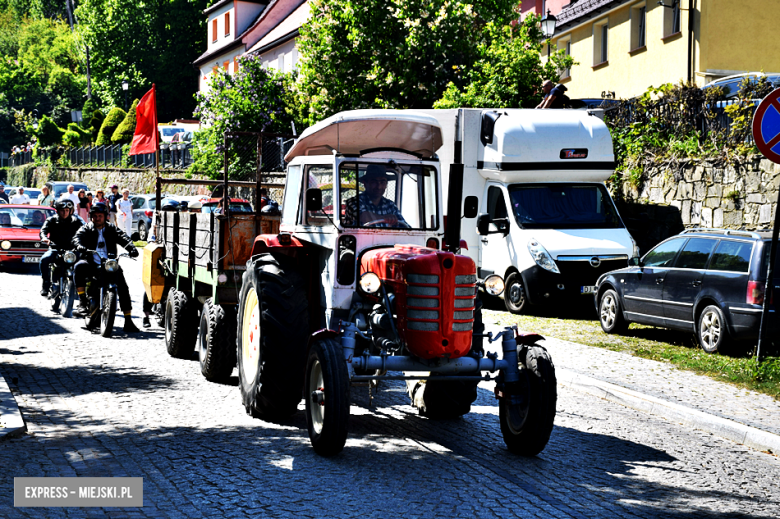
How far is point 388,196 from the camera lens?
8242mm

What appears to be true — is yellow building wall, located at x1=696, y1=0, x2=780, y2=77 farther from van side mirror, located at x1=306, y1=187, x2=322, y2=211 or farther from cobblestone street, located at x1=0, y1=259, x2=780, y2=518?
van side mirror, located at x1=306, y1=187, x2=322, y2=211

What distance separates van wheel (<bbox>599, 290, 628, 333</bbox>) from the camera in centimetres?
1451

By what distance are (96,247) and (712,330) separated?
8.49m

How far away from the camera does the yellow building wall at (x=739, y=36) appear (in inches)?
1069

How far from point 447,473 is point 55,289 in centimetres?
1101

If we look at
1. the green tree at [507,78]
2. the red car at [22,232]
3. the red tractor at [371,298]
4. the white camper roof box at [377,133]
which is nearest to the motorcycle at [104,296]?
the red tractor at [371,298]

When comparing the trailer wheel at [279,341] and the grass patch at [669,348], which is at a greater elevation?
the trailer wheel at [279,341]

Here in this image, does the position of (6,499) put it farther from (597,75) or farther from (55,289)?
(597,75)

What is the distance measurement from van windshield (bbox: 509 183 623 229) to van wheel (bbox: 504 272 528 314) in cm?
92

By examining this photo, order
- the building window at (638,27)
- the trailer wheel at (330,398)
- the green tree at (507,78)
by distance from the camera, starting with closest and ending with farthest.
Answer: the trailer wheel at (330,398) < the green tree at (507,78) < the building window at (638,27)

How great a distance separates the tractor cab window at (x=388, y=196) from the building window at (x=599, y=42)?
89.5 feet

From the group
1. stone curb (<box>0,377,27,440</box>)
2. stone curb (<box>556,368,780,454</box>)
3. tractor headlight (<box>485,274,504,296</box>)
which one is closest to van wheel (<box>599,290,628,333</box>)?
stone curb (<box>556,368,780,454</box>)

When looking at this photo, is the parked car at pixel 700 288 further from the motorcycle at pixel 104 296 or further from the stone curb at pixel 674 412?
the motorcycle at pixel 104 296

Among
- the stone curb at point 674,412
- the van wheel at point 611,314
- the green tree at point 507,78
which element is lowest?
the stone curb at point 674,412
